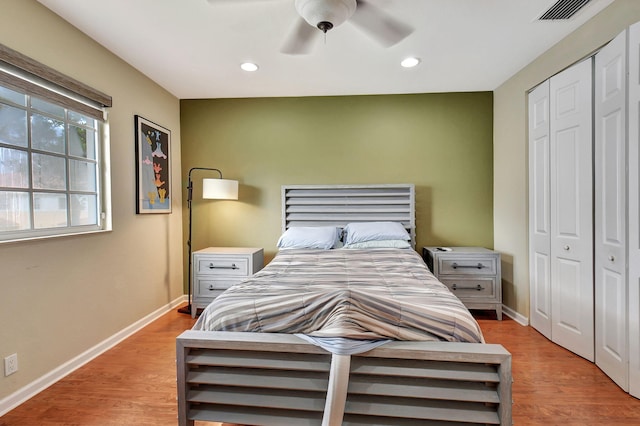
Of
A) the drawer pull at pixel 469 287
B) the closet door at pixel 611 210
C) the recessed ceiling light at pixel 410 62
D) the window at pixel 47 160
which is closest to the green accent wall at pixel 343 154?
the drawer pull at pixel 469 287

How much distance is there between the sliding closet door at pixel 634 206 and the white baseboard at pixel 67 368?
3.75m

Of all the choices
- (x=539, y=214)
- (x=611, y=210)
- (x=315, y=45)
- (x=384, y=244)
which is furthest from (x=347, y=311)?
(x=539, y=214)

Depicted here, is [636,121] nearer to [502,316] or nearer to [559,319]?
[559,319]

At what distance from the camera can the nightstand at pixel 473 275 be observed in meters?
3.05

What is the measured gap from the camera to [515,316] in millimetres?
3051

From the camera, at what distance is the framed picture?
2.88 metres

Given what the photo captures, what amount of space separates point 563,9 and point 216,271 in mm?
3611

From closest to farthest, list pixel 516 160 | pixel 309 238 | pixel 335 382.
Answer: pixel 335 382 → pixel 516 160 → pixel 309 238

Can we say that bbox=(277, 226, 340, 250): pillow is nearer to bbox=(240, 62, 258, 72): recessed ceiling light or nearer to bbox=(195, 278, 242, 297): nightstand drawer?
Answer: bbox=(195, 278, 242, 297): nightstand drawer

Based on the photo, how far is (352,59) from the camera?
8.74 ft

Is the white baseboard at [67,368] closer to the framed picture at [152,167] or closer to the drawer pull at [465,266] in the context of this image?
the framed picture at [152,167]

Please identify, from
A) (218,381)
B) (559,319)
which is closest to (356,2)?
(218,381)

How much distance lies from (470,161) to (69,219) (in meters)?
3.96

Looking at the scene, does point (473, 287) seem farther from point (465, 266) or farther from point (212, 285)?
point (212, 285)
